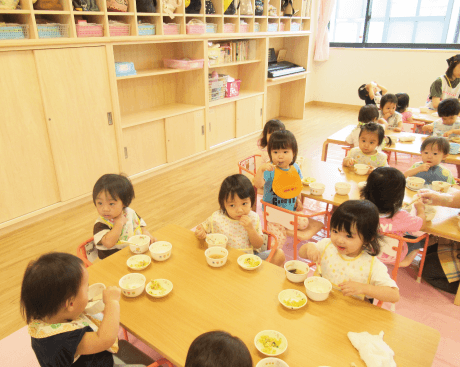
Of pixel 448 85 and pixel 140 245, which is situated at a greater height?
pixel 448 85

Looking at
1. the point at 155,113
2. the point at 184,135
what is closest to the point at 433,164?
the point at 184,135

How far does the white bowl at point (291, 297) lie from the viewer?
4.15ft

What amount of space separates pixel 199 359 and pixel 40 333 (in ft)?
1.90

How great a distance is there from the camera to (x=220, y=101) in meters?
4.96

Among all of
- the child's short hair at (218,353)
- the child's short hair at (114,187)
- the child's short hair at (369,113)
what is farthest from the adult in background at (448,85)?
the child's short hair at (218,353)

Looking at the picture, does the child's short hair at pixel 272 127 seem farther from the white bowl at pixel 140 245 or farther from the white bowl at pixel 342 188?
the white bowl at pixel 140 245

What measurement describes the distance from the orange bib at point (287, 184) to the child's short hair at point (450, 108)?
2.24m

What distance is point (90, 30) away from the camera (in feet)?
10.6

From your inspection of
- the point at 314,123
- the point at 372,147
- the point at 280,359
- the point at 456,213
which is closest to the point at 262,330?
the point at 280,359

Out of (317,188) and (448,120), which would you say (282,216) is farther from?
(448,120)

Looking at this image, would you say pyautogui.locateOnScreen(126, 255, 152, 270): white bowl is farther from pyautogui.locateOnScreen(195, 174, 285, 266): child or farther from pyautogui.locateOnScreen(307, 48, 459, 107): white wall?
pyautogui.locateOnScreen(307, 48, 459, 107): white wall

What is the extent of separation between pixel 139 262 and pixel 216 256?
342mm

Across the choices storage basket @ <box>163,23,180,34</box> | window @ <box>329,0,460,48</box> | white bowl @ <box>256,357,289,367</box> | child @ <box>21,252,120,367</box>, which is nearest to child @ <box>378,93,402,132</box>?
storage basket @ <box>163,23,180,34</box>

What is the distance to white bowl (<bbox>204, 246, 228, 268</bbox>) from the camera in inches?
58.9
